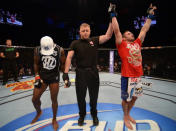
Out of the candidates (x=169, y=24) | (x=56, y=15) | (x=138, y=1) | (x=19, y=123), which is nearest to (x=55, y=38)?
(x=56, y=15)

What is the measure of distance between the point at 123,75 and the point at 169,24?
12437mm

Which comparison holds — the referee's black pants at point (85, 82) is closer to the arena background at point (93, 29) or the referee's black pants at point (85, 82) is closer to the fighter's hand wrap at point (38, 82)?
the fighter's hand wrap at point (38, 82)

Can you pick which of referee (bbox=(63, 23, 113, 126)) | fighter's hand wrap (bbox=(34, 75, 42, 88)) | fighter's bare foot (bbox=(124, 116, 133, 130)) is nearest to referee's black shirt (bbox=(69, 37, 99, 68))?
referee (bbox=(63, 23, 113, 126))

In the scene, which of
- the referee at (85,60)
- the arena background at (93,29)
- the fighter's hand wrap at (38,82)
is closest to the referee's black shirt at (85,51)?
the referee at (85,60)

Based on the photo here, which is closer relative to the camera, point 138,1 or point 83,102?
point 83,102

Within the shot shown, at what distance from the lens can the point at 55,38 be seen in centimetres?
1426

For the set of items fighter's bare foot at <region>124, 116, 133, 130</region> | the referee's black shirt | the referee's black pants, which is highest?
the referee's black shirt

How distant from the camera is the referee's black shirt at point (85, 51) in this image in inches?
76.3

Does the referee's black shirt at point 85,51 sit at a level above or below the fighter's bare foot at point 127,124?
above

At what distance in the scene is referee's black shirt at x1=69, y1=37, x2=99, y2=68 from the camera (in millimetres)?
1938

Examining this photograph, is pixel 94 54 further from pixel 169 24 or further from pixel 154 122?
pixel 169 24

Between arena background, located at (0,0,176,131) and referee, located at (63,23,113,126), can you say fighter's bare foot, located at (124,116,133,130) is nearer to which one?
referee, located at (63,23,113,126)

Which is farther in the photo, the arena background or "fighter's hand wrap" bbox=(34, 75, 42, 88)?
the arena background

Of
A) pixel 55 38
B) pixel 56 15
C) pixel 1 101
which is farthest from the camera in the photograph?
pixel 55 38
